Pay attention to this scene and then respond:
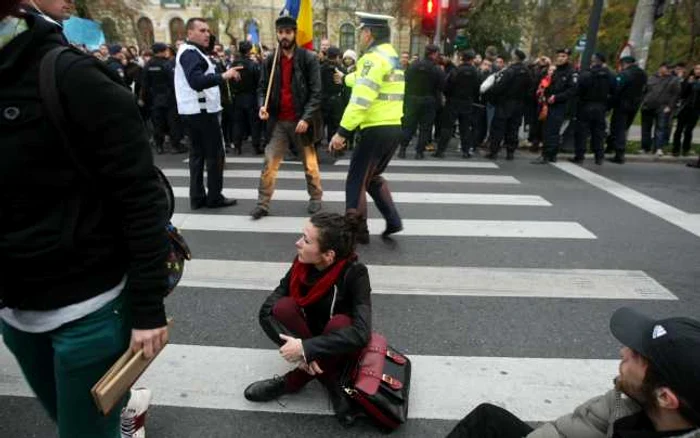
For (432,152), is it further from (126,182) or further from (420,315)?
(126,182)

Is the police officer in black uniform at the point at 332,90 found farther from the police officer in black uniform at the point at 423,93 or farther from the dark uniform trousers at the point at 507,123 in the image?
the dark uniform trousers at the point at 507,123

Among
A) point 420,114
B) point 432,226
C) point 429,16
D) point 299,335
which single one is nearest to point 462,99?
point 420,114

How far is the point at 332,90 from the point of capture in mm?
9609

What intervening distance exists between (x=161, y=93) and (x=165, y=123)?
550mm

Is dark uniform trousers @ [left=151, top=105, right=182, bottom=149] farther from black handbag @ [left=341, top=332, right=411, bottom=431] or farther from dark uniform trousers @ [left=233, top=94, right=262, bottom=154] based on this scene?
black handbag @ [left=341, top=332, right=411, bottom=431]

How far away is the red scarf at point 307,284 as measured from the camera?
2.56m

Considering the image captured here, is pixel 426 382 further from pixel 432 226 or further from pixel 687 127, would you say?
pixel 687 127

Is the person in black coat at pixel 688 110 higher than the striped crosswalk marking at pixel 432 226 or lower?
higher

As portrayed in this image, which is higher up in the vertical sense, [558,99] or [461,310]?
[558,99]

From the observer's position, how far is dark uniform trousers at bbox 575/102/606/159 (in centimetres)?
890

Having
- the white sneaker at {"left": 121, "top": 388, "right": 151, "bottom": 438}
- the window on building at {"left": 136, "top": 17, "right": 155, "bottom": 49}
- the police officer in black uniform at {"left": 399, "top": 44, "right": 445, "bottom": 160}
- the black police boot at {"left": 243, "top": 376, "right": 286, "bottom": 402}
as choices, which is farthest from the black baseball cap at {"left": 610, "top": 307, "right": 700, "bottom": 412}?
the window on building at {"left": 136, "top": 17, "right": 155, "bottom": 49}

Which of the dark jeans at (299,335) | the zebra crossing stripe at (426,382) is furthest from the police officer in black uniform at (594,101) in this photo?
the dark jeans at (299,335)

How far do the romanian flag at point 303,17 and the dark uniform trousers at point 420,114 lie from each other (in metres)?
3.30

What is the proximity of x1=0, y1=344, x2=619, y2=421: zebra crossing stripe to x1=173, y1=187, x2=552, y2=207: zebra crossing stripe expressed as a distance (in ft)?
11.5
